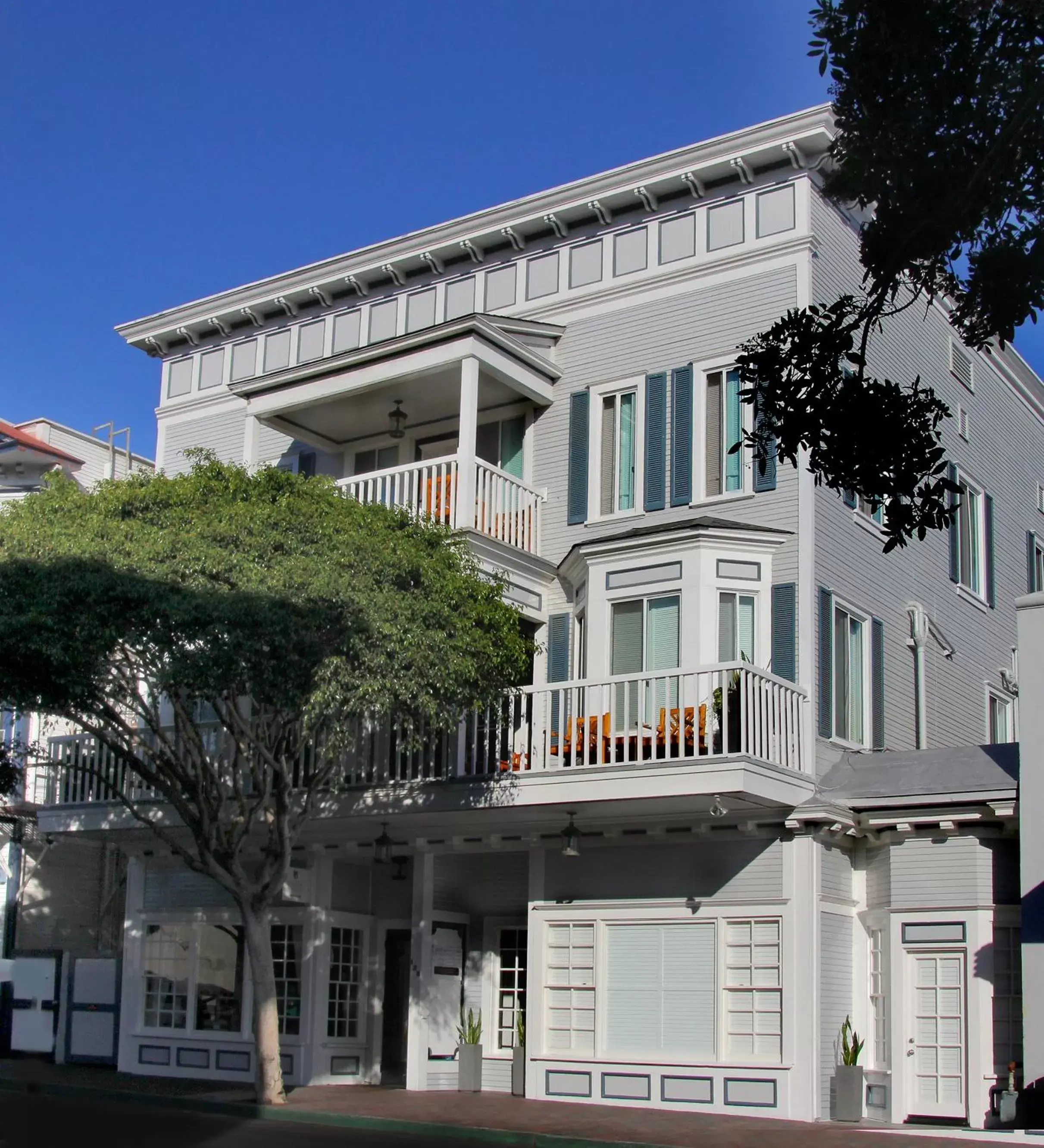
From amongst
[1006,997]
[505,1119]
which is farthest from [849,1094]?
[505,1119]

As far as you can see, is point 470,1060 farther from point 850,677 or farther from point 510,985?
point 850,677

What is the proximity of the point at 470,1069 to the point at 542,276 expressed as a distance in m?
11.4

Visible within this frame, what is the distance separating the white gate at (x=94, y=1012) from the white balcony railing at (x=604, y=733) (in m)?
5.05

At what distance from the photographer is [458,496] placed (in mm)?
20891

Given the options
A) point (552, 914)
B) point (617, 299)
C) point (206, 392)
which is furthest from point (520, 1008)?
point (206, 392)

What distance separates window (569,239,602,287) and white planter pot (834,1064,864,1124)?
1130cm

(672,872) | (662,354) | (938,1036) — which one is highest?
(662,354)

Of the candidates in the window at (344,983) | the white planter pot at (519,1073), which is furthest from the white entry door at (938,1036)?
the window at (344,983)

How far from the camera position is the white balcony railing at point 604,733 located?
1830 cm

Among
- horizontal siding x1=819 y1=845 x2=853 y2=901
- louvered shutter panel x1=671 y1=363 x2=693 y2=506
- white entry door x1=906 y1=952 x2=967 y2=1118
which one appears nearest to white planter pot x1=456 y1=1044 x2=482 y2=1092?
horizontal siding x1=819 y1=845 x2=853 y2=901

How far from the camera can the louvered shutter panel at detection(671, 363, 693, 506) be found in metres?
21.2

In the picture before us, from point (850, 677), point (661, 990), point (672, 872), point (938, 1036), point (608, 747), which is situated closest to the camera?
point (938, 1036)

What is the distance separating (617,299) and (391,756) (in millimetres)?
7196

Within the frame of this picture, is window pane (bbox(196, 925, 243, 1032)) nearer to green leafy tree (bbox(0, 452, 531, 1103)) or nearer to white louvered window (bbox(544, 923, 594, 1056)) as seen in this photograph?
green leafy tree (bbox(0, 452, 531, 1103))
